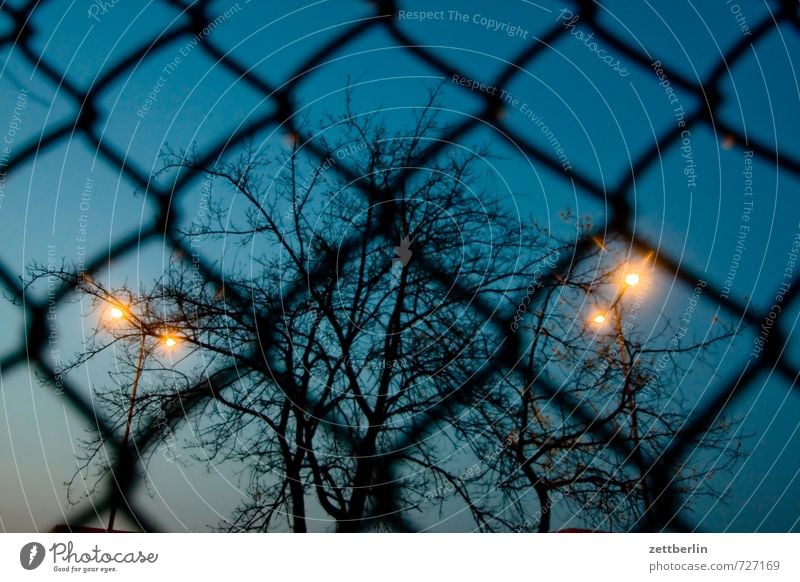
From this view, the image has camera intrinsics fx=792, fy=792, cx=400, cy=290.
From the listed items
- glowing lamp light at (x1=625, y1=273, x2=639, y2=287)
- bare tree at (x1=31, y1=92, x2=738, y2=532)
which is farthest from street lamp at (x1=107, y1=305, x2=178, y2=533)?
glowing lamp light at (x1=625, y1=273, x2=639, y2=287)

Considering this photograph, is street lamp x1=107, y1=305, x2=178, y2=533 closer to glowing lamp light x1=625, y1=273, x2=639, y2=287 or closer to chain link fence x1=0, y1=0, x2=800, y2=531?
chain link fence x1=0, y1=0, x2=800, y2=531

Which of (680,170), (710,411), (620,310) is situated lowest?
(710,411)

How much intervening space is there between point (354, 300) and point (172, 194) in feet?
0.77

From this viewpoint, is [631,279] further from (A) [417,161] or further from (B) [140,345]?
(B) [140,345]

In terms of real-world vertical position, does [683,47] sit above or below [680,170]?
above

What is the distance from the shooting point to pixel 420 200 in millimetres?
890

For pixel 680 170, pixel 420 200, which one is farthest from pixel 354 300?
pixel 680 170

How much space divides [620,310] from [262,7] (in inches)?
21.2

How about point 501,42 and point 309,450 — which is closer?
point 309,450

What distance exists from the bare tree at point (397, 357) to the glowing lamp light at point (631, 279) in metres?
0.02

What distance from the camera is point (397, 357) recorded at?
0.84 meters

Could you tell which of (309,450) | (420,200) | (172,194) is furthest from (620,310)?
(172,194)
